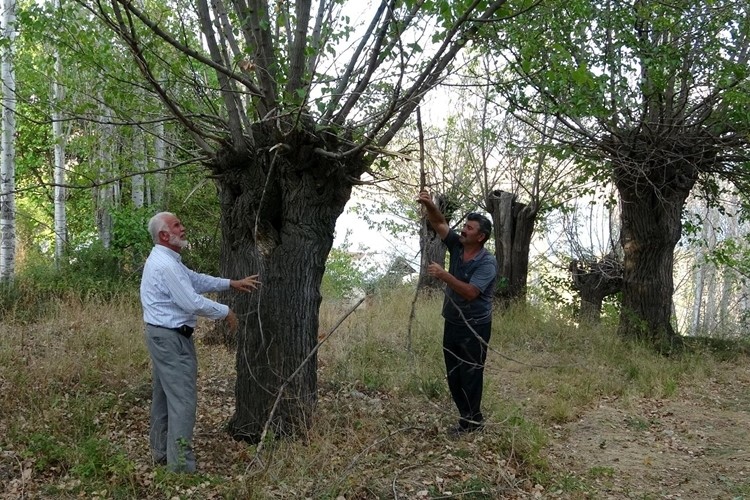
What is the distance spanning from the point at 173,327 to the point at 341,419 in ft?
5.86

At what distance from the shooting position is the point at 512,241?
1395 cm

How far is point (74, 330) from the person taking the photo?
26.9 ft

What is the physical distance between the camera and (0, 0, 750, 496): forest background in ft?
17.2

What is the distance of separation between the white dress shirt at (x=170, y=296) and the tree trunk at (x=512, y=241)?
9.65 metres

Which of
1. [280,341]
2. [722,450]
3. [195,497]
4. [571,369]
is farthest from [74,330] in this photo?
[722,450]

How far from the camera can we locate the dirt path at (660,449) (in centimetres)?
536

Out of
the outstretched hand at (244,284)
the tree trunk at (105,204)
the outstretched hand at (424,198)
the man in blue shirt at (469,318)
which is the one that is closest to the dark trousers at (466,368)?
the man in blue shirt at (469,318)

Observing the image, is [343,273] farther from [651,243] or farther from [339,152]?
[339,152]

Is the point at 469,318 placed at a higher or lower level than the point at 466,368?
higher

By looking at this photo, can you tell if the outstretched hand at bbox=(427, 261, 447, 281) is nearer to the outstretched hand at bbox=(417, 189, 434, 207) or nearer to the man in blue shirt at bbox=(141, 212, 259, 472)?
the outstretched hand at bbox=(417, 189, 434, 207)

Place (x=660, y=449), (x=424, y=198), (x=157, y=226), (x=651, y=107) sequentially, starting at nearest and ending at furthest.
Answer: (x=157, y=226) < (x=424, y=198) < (x=660, y=449) < (x=651, y=107)

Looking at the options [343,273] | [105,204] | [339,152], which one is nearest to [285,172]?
[339,152]

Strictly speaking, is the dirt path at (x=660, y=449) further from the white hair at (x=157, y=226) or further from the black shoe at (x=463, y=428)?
the white hair at (x=157, y=226)

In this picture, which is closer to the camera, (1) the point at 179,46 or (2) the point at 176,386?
(1) the point at 179,46
